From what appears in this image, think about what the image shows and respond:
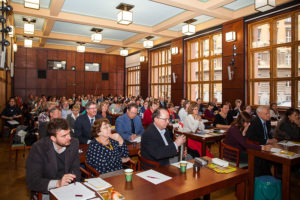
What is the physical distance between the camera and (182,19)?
7.80m

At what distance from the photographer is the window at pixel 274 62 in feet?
20.9

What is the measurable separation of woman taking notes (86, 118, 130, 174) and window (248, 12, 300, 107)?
19.4ft

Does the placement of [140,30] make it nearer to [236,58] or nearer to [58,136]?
[236,58]

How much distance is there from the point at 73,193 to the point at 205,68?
865 cm

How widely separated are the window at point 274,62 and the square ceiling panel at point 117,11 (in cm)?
289

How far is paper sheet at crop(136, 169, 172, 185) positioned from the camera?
208 centimetres

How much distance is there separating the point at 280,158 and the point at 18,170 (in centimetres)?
485

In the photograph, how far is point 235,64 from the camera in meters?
7.84

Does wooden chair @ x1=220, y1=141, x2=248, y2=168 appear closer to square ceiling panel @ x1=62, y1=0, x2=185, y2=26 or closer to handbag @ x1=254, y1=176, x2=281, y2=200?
handbag @ x1=254, y1=176, x2=281, y2=200

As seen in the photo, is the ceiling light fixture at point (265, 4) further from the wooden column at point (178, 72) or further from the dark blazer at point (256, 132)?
the wooden column at point (178, 72)

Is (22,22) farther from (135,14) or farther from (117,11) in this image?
(135,14)

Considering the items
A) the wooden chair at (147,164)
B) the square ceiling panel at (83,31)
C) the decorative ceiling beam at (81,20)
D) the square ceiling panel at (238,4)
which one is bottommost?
the wooden chair at (147,164)

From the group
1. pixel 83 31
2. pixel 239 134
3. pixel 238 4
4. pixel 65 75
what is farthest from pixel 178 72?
pixel 65 75

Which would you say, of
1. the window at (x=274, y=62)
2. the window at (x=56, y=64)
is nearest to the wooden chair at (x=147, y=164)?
the window at (x=274, y=62)
